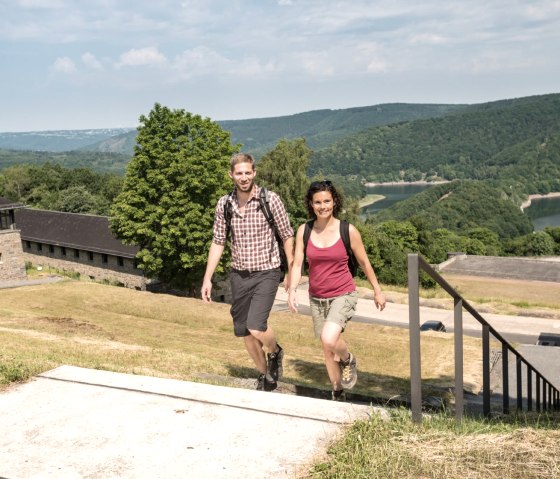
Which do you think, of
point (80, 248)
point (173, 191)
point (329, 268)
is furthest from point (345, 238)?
point (80, 248)

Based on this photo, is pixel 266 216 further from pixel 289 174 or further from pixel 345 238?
pixel 289 174

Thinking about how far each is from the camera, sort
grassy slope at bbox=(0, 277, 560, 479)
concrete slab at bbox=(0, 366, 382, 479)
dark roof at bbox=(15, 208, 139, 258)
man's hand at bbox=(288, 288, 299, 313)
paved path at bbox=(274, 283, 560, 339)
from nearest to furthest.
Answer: grassy slope at bbox=(0, 277, 560, 479) < concrete slab at bbox=(0, 366, 382, 479) < man's hand at bbox=(288, 288, 299, 313) < paved path at bbox=(274, 283, 560, 339) < dark roof at bbox=(15, 208, 139, 258)

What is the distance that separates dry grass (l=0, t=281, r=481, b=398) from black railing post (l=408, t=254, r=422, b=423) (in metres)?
3.43

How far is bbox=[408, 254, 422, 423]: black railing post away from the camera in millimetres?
4305

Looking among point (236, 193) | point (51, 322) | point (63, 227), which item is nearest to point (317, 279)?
point (236, 193)

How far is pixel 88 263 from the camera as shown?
45.7m

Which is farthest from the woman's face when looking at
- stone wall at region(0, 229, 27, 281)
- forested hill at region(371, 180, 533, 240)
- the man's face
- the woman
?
forested hill at region(371, 180, 533, 240)

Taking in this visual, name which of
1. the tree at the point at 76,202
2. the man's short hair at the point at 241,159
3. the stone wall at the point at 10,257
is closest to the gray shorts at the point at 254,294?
the man's short hair at the point at 241,159

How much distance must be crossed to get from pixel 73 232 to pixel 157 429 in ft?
152

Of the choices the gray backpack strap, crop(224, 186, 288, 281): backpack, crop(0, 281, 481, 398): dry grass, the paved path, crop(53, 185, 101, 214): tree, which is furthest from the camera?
crop(53, 185, 101, 214): tree

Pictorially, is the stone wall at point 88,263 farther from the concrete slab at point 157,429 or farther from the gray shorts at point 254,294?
the concrete slab at point 157,429

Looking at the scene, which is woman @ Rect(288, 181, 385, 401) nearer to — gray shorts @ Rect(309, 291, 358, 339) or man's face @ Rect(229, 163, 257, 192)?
gray shorts @ Rect(309, 291, 358, 339)

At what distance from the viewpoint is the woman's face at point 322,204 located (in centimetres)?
584

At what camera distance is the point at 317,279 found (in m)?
5.99
